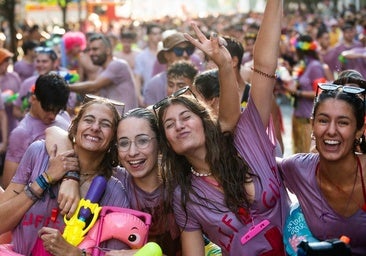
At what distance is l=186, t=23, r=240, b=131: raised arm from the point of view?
4.25 m

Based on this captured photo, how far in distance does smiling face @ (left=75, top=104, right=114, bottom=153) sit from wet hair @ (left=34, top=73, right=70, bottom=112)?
164 centimetres

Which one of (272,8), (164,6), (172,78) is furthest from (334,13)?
(272,8)

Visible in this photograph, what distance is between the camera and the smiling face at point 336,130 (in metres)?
3.88

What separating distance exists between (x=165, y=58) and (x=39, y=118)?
3174 millimetres

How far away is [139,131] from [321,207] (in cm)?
111

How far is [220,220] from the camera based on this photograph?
4.12 m

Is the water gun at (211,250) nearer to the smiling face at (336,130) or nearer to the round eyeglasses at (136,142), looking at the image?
the round eyeglasses at (136,142)

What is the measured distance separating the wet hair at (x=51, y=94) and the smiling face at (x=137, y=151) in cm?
181

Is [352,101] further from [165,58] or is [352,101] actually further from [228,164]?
[165,58]

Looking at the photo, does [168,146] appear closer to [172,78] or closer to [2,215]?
[2,215]

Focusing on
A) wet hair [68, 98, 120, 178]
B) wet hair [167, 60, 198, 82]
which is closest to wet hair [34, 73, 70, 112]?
wet hair [167, 60, 198, 82]

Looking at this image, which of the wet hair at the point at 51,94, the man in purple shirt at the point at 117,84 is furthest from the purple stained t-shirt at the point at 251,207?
the man in purple shirt at the point at 117,84

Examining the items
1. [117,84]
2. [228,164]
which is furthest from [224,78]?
[117,84]

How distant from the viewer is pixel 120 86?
28.6 ft
